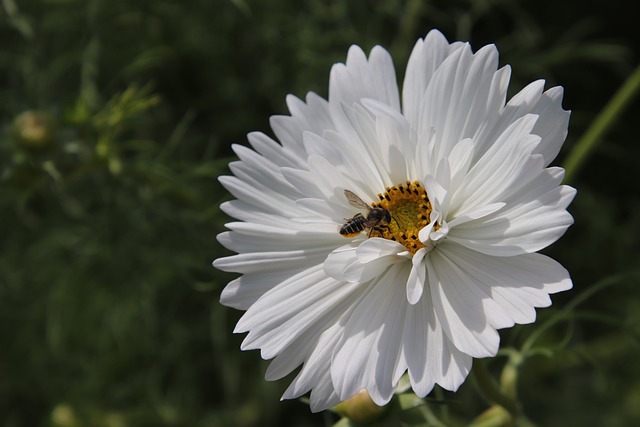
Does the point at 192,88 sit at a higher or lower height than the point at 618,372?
higher

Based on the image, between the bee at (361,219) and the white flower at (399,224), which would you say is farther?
the bee at (361,219)

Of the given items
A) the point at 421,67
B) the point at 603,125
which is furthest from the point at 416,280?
the point at 603,125

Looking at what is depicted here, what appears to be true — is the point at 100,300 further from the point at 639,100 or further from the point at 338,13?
the point at 639,100

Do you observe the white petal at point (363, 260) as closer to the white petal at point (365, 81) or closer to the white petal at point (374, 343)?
the white petal at point (374, 343)

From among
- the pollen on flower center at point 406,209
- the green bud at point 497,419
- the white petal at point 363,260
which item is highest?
the pollen on flower center at point 406,209

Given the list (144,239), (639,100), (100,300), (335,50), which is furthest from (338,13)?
(100,300)

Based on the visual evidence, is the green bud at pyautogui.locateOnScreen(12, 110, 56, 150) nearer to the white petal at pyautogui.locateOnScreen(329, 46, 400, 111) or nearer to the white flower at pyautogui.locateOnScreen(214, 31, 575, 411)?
the white flower at pyautogui.locateOnScreen(214, 31, 575, 411)

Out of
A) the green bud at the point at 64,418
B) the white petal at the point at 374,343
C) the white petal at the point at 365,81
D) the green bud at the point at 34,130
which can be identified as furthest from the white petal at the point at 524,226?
the green bud at the point at 64,418
